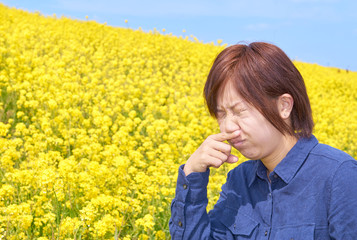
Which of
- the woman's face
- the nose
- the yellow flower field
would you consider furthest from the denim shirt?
the yellow flower field

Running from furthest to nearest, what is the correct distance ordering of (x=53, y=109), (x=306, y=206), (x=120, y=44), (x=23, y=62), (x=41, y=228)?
(x=120, y=44)
(x=23, y=62)
(x=53, y=109)
(x=41, y=228)
(x=306, y=206)

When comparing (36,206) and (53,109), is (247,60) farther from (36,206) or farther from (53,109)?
(53,109)

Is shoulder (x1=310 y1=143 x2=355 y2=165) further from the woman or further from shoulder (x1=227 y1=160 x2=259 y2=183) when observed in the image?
shoulder (x1=227 y1=160 x2=259 y2=183)

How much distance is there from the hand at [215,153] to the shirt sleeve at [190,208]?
92 mm

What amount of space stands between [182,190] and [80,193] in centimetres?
233

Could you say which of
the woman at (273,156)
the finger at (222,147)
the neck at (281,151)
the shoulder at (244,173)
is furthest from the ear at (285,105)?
the shoulder at (244,173)

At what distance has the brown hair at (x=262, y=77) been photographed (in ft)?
5.73

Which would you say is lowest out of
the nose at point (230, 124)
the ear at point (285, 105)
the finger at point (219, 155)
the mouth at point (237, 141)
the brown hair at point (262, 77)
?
the finger at point (219, 155)

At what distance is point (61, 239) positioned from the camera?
332 cm

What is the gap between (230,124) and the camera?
179 cm

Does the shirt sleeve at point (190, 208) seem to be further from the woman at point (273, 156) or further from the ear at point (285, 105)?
the ear at point (285, 105)

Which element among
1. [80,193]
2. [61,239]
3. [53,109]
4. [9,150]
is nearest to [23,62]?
[53,109]

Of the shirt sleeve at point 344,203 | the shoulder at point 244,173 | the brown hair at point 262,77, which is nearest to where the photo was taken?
the shirt sleeve at point 344,203

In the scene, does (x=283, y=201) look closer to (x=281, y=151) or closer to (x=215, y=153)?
(x=281, y=151)
